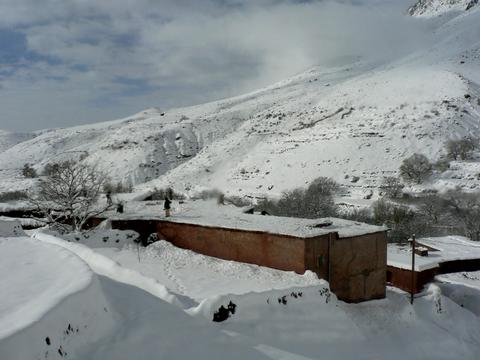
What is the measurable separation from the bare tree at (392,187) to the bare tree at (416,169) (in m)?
1.48

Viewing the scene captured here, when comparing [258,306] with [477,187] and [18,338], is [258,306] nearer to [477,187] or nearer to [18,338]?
[18,338]

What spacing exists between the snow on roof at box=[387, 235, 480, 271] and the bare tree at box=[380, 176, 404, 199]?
10555 millimetres

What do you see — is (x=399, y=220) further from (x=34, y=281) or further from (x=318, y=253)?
(x=34, y=281)

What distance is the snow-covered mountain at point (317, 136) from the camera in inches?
1897

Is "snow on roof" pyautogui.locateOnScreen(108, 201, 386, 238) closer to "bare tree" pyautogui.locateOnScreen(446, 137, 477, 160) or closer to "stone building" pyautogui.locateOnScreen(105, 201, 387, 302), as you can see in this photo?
"stone building" pyautogui.locateOnScreen(105, 201, 387, 302)

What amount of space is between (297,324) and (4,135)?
139 meters

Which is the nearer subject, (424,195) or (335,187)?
(424,195)

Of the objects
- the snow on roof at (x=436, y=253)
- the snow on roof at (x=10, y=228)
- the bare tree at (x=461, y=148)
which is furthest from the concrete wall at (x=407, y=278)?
the bare tree at (x=461, y=148)

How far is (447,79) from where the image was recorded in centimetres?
6425

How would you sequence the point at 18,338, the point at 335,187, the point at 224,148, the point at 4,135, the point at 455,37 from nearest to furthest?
1. the point at 18,338
2. the point at 335,187
3. the point at 224,148
4. the point at 455,37
5. the point at 4,135

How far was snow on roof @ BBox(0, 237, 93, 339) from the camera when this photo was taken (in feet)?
19.2

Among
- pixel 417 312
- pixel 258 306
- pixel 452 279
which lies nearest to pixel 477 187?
pixel 452 279

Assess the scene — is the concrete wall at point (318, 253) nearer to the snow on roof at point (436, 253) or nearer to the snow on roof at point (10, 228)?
the snow on roof at point (436, 253)

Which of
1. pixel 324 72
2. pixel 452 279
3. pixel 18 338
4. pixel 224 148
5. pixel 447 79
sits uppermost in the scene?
pixel 324 72
